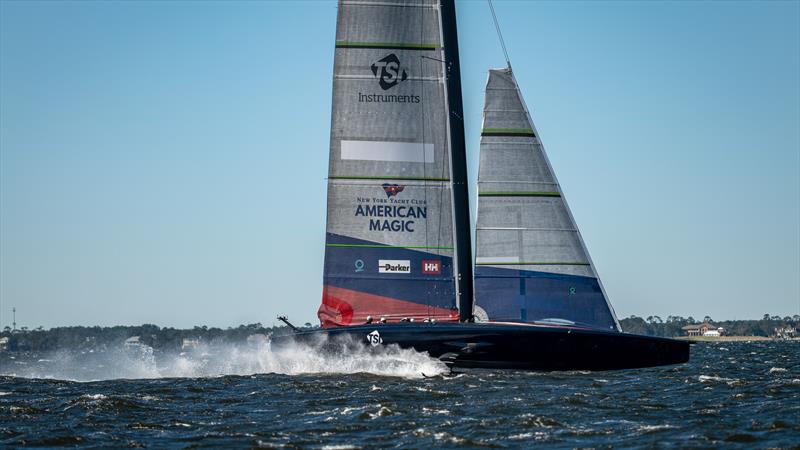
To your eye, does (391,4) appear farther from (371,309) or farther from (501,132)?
(371,309)

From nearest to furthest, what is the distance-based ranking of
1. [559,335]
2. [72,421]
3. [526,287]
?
[72,421]
[559,335]
[526,287]

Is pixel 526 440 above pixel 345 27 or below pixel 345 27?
below

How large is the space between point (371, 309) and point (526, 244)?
4.35 m

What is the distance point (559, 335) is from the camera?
28.5 m

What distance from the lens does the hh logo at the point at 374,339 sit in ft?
95.3

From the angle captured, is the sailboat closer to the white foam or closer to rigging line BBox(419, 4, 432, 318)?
rigging line BBox(419, 4, 432, 318)

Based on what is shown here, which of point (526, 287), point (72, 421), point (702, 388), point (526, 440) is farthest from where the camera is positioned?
point (526, 287)

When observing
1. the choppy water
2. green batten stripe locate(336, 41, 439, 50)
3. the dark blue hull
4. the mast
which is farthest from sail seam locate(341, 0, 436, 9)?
the choppy water

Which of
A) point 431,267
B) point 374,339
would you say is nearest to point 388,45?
point 431,267

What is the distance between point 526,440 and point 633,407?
14.7ft

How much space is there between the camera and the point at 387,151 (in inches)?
1229

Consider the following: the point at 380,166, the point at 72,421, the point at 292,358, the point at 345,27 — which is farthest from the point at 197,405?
the point at 345,27

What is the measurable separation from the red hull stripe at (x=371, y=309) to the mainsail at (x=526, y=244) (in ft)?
3.93

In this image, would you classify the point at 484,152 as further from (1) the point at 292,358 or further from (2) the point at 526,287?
(1) the point at 292,358
